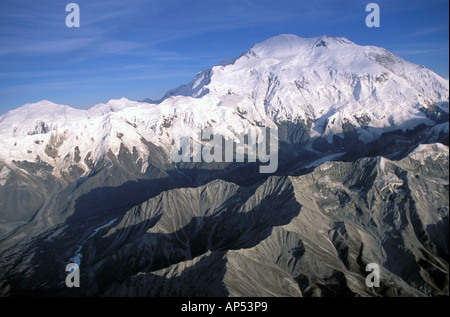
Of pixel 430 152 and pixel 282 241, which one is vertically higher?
pixel 430 152

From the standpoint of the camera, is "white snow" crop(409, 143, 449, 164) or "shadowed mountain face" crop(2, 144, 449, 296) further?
"white snow" crop(409, 143, 449, 164)

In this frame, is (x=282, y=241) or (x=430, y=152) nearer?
(x=282, y=241)

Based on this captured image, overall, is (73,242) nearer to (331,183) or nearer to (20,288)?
(20,288)

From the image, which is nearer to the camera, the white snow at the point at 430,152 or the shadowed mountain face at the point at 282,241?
the shadowed mountain face at the point at 282,241

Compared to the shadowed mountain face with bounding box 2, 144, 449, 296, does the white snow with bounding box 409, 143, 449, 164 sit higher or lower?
higher

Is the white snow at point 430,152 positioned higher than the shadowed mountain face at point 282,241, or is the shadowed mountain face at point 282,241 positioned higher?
the white snow at point 430,152

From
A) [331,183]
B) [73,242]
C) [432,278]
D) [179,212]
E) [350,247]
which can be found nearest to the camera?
[432,278]
